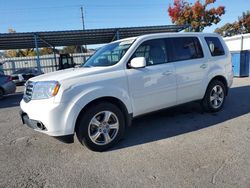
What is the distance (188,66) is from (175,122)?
129 centimetres


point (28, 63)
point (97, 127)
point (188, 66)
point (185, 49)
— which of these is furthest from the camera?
point (28, 63)

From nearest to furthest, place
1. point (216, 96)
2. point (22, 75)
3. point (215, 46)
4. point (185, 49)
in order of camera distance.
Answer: point (185, 49)
point (215, 46)
point (216, 96)
point (22, 75)

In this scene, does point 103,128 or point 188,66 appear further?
point 188,66

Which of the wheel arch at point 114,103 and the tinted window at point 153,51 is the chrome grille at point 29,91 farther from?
the tinted window at point 153,51

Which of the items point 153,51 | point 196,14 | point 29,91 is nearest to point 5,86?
point 29,91

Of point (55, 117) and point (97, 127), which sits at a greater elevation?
point (55, 117)

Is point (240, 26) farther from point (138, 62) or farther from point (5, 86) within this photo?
point (138, 62)

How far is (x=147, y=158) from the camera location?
11.8 feet

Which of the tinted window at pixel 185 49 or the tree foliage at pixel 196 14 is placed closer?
the tinted window at pixel 185 49

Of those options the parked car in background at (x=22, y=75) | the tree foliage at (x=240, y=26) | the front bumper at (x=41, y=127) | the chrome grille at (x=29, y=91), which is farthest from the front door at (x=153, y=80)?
the tree foliage at (x=240, y=26)

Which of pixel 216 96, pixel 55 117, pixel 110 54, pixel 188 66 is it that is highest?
pixel 110 54

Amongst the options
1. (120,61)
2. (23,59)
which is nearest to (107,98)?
(120,61)

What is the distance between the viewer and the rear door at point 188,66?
4848 millimetres

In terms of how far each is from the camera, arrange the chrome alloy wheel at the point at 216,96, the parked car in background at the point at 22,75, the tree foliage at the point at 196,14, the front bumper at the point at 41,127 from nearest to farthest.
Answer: the front bumper at the point at 41,127, the chrome alloy wheel at the point at 216,96, the parked car in background at the point at 22,75, the tree foliage at the point at 196,14
